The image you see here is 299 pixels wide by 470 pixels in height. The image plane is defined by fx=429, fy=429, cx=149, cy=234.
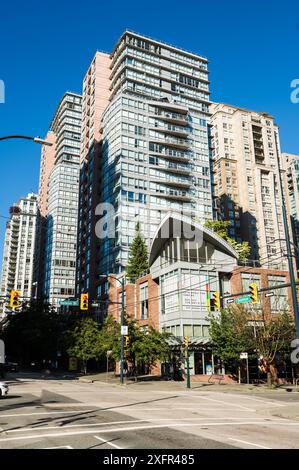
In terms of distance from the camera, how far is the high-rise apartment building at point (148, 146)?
275ft

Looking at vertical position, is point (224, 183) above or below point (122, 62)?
below

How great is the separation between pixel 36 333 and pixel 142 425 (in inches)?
2192

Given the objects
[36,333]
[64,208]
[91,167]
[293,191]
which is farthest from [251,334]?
[293,191]

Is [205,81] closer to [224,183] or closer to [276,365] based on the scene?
[224,183]

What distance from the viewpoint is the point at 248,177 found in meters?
131

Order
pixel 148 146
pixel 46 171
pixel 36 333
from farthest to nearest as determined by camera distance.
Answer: pixel 46 171
pixel 148 146
pixel 36 333

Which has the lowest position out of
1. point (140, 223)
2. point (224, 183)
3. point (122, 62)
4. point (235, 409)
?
point (235, 409)

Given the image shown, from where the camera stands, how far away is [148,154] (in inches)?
3516

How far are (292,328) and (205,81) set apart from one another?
8692 centimetres

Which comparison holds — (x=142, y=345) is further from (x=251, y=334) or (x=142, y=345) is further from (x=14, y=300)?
(x=14, y=300)

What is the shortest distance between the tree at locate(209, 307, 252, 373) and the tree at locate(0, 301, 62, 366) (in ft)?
112

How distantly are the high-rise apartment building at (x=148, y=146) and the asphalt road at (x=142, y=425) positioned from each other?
56679 millimetres

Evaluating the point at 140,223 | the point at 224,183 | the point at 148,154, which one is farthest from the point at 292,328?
the point at 224,183

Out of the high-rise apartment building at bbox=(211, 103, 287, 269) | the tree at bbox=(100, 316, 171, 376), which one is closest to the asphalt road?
the tree at bbox=(100, 316, 171, 376)
